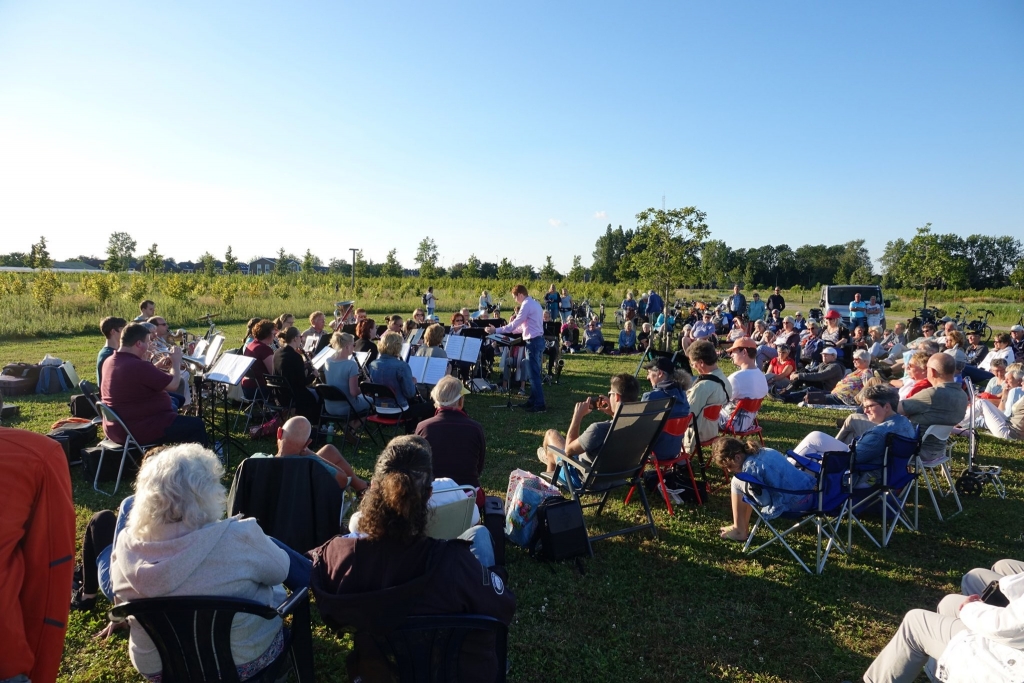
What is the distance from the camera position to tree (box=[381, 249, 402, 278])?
5522 cm

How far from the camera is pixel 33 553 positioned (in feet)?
6.34

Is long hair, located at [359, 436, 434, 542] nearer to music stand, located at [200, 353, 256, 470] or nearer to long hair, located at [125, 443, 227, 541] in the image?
long hair, located at [125, 443, 227, 541]

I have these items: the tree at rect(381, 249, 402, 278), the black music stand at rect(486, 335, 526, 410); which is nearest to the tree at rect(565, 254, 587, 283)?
the tree at rect(381, 249, 402, 278)

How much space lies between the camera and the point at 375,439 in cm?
706

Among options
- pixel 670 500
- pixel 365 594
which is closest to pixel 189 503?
pixel 365 594

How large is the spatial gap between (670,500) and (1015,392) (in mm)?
4856

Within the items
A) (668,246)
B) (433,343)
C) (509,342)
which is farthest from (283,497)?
(668,246)

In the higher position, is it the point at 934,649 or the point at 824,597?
the point at 934,649

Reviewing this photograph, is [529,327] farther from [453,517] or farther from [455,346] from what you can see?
[453,517]

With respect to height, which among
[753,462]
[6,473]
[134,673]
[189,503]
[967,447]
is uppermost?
[6,473]

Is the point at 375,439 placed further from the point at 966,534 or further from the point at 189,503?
the point at 966,534

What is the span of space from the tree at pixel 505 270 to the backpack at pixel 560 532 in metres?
40.0

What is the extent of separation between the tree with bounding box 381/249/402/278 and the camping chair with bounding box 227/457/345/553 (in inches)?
2090

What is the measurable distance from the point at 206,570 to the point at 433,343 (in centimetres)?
622
